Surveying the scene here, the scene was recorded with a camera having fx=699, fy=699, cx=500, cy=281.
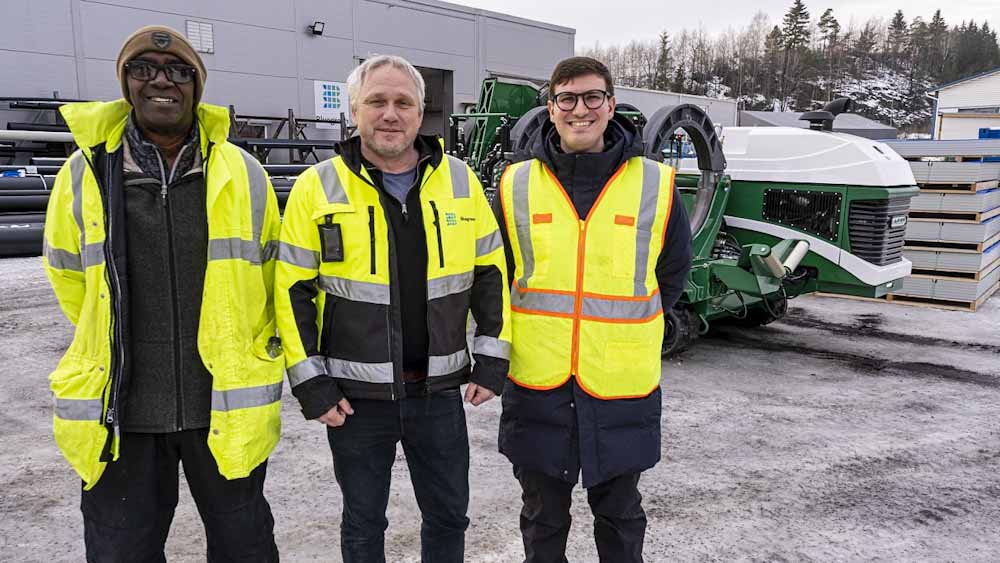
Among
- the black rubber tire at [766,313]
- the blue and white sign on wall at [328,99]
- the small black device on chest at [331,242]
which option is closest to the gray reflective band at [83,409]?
the small black device on chest at [331,242]

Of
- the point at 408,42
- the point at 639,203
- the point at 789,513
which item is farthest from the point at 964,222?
the point at 408,42

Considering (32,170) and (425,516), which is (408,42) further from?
(425,516)

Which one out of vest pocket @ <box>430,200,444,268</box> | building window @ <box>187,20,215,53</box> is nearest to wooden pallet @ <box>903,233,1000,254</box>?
vest pocket @ <box>430,200,444,268</box>

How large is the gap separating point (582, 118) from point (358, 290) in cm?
87

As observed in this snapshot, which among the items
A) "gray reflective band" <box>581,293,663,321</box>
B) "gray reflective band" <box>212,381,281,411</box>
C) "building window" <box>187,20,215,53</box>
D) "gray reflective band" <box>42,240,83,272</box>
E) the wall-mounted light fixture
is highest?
the wall-mounted light fixture

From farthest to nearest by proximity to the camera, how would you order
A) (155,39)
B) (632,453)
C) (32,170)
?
(32,170)
(632,453)
(155,39)

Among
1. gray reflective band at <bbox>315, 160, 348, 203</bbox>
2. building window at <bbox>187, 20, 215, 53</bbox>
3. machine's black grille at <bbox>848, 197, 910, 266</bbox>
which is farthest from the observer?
building window at <bbox>187, 20, 215, 53</bbox>

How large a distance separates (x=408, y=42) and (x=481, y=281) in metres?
19.4

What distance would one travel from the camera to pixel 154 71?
6.00 ft

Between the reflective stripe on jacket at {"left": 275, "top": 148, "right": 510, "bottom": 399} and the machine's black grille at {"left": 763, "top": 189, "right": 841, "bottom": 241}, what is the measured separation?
166 inches

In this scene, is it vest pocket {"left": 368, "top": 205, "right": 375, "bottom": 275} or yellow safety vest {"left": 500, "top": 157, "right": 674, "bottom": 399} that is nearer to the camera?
vest pocket {"left": 368, "top": 205, "right": 375, "bottom": 275}

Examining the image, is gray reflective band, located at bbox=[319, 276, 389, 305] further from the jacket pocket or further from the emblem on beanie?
the emblem on beanie

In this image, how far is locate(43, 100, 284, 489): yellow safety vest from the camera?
1.82 m

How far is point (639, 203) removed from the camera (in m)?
2.22
